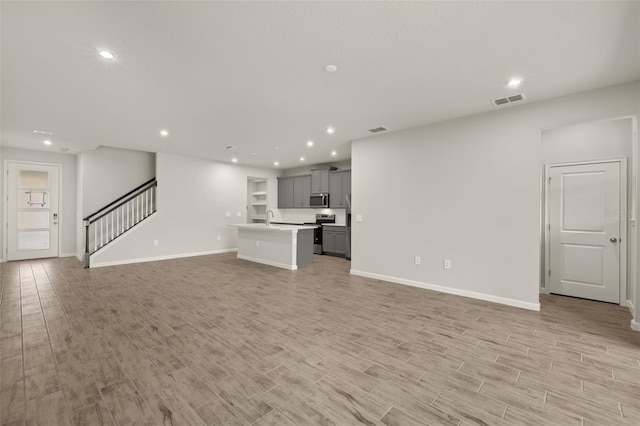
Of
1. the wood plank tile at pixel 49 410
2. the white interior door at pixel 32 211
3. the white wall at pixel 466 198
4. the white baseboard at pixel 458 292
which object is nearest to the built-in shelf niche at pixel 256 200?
the white interior door at pixel 32 211

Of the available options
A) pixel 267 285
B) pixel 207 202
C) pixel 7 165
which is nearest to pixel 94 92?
pixel 267 285

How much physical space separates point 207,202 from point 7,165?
4448 millimetres

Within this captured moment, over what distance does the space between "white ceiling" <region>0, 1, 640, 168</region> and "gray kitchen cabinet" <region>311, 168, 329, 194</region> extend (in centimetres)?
378

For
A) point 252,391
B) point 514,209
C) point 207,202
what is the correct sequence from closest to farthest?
point 252,391 → point 514,209 → point 207,202

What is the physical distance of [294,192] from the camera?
9148 mm

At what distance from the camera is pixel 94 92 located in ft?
11.0

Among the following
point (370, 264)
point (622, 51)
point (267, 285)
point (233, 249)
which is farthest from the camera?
point (233, 249)

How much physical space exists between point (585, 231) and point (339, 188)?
5.23 m

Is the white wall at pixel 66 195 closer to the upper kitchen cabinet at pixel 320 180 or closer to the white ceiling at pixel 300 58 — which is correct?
the white ceiling at pixel 300 58

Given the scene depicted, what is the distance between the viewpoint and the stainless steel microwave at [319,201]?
8.11 m

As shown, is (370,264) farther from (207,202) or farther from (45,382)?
(207,202)

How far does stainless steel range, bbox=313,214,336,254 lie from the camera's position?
26.6ft

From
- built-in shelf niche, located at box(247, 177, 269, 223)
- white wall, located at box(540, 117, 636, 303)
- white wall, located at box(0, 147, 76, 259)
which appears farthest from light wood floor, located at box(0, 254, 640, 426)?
built-in shelf niche, located at box(247, 177, 269, 223)

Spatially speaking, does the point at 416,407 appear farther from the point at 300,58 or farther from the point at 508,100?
the point at 508,100
